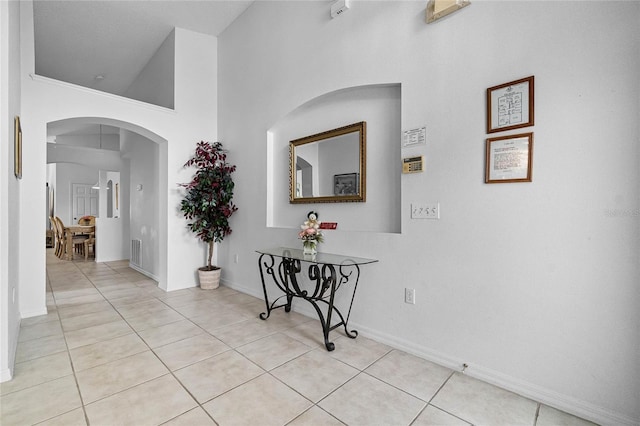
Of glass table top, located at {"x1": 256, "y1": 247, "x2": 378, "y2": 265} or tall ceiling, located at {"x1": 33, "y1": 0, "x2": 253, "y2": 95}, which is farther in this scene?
tall ceiling, located at {"x1": 33, "y1": 0, "x2": 253, "y2": 95}

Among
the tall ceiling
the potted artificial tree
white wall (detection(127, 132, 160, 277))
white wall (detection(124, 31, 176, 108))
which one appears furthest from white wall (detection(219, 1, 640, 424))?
white wall (detection(127, 132, 160, 277))

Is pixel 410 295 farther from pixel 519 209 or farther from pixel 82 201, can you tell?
pixel 82 201

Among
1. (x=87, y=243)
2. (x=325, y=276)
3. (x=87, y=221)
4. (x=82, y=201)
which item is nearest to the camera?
(x=325, y=276)

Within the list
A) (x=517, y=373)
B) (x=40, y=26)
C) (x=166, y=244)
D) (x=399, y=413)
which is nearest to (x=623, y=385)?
(x=517, y=373)

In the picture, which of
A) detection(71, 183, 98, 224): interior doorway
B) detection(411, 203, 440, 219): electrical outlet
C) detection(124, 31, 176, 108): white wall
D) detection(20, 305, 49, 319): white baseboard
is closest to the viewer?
detection(411, 203, 440, 219): electrical outlet

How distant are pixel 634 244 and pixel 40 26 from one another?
681 centimetres

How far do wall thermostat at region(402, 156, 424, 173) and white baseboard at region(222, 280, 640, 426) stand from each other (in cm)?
135

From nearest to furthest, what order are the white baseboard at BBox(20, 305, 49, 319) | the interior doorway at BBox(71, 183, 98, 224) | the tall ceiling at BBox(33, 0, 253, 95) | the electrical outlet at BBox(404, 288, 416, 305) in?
the electrical outlet at BBox(404, 288, 416, 305) → the white baseboard at BBox(20, 305, 49, 319) → the tall ceiling at BBox(33, 0, 253, 95) → the interior doorway at BBox(71, 183, 98, 224)

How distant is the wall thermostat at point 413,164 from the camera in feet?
7.69

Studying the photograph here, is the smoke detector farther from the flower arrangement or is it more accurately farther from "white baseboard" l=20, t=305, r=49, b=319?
"white baseboard" l=20, t=305, r=49, b=319

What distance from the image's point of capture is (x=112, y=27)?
14.5ft

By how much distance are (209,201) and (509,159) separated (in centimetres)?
344

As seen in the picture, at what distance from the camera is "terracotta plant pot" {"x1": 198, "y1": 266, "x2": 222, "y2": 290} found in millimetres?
4297

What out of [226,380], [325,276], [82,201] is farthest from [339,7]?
[82,201]
